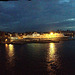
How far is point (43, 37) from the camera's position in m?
50.2

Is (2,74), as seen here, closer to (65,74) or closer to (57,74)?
(57,74)

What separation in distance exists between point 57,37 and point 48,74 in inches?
1774

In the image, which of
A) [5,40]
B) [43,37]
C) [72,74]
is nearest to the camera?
[72,74]

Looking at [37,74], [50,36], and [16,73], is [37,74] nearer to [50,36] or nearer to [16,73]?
[16,73]

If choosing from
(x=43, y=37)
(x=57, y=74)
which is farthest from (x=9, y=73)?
(x=43, y=37)

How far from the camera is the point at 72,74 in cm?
718

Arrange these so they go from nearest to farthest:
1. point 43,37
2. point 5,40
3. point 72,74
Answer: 1. point 72,74
2. point 5,40
3. point 43,37

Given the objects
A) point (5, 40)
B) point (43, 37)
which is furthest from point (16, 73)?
point (43, 37)

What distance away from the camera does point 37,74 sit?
24.0 feet

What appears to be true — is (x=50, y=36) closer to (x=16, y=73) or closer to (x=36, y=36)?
(x=36, y=36)

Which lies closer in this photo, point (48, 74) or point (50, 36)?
point (48, 74)

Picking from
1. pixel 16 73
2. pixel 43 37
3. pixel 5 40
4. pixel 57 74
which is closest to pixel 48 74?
pixel 57 74

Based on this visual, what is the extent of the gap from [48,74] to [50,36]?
4446cm

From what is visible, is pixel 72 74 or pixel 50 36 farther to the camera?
pixel 50 36
